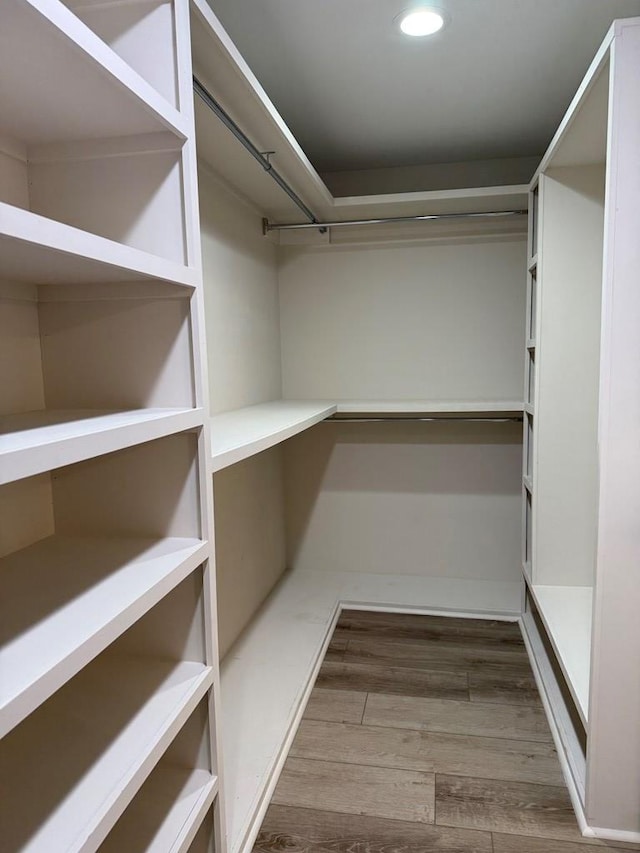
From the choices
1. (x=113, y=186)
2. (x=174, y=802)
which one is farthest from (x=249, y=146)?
(x=174, y=802)

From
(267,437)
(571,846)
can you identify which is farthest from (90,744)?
(571,846)

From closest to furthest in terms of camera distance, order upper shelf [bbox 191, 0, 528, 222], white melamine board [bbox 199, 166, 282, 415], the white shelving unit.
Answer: upper shelf [bbox 191, 0, 528, 222] → the white shelving unit → white melamine board [bbox 199, 166, 282, 415]

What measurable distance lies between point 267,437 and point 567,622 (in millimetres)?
1389

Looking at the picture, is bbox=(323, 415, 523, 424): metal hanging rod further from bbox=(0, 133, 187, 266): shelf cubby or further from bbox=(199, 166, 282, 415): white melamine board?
bbox=(0, 133, 187, 266): shelf cubby

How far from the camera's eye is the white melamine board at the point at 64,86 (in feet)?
2.51

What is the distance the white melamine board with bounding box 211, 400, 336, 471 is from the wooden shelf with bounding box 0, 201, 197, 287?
0.44m

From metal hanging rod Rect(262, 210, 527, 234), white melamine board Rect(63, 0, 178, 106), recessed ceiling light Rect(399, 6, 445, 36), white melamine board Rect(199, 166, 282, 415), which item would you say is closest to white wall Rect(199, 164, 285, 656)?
white melamine board Rect(199, 166, 282, 415)

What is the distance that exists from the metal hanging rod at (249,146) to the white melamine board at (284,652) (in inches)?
76.5

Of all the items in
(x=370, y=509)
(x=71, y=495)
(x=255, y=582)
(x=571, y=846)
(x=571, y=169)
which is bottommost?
(x=571, y=846)

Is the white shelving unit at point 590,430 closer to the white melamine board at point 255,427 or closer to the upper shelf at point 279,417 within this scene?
Answer: the upper shelf at point 279,417

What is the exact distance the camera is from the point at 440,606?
2928 mm

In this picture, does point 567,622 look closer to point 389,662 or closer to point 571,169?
point 389,662

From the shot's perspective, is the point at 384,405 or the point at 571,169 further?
the point at 384,405

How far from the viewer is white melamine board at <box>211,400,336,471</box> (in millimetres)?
1396
